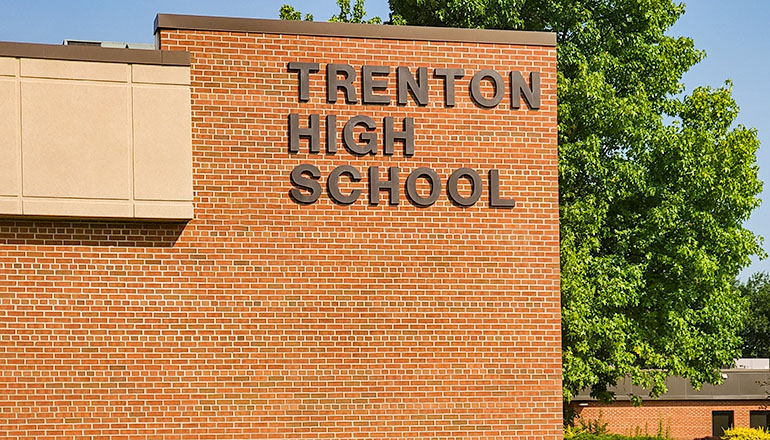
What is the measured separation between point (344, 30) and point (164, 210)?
3640 millimetres

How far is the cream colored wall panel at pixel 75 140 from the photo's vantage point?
14102 mm

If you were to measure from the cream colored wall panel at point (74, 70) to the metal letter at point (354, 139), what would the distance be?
3098mm

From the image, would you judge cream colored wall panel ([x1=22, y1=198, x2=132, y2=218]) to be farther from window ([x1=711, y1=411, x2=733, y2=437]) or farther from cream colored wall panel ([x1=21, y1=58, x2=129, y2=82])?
window ([x1=711, y1=411, x2=733, y2=437])

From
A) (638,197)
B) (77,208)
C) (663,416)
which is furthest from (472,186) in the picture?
(663,416)

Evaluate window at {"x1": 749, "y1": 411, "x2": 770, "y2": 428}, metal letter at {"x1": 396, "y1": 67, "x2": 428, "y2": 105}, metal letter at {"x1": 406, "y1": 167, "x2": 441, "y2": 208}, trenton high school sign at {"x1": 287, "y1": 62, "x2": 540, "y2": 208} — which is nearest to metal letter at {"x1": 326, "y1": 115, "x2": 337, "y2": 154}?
trenton high school sign at {"x1": 287, "y1": 62, "x2": 540, "y2": 208}

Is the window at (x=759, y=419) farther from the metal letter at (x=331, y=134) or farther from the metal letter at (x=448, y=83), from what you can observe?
the metal letter at (x=331, y=134)

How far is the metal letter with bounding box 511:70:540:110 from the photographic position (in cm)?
1594

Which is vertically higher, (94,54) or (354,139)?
(94,54)

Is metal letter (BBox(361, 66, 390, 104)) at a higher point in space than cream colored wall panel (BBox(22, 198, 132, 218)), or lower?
higher

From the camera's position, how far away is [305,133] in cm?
1523

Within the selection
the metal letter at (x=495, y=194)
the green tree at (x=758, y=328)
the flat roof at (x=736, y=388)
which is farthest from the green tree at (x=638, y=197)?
the green tree at (x=758, y=328)

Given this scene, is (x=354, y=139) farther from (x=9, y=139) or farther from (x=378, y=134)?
(x=9, y=139)

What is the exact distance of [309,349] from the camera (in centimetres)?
1496

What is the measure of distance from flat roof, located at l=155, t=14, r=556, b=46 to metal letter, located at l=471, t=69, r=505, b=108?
0.49 meters
